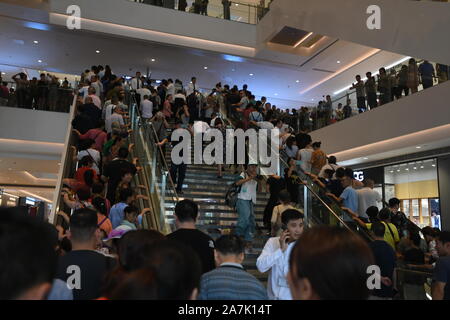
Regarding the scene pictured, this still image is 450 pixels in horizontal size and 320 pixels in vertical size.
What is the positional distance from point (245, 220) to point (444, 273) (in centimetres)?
337

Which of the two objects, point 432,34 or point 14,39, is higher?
point 14,39

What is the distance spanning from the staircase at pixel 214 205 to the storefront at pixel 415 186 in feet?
26.4

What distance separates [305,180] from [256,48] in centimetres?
1155

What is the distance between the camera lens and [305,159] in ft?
27.9

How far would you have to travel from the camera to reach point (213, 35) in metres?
17.4

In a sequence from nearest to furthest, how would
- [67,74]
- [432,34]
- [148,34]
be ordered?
[432,34]
[148,34]
[67,74]

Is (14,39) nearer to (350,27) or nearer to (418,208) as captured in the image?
(350,27)

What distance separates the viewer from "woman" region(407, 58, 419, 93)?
37.4 feet

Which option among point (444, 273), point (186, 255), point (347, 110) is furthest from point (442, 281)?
point (347, 110)

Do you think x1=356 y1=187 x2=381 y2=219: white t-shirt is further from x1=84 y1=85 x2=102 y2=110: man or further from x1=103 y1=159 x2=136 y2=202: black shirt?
x1=84 y1=85 x2=102 y2=110: man

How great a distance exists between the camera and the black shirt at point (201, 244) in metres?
2.97

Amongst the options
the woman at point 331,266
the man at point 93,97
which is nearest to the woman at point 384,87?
the man at point 93,97

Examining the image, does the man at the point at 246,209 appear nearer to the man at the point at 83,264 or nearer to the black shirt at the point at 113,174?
the black shirt at the point at 113,174
